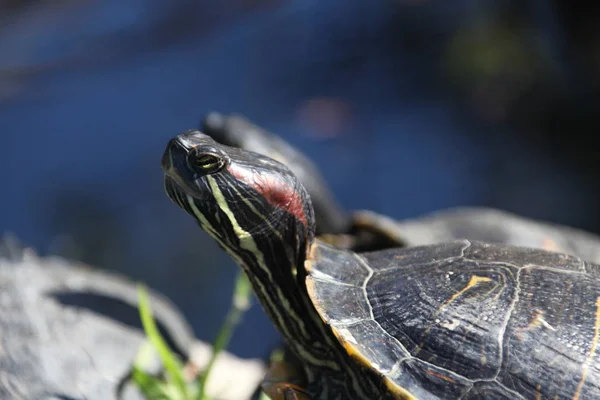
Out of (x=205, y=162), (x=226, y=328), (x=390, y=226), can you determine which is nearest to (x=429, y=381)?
(x=205, y=162)

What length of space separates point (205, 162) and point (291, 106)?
4.82 meters

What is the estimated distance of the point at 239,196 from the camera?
1304 mm

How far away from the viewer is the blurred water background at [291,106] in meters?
4.69

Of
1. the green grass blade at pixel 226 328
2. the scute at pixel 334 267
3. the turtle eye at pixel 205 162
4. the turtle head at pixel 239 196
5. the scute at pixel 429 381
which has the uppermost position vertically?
the turtle eye at pixel 205 162

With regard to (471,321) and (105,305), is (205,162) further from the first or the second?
(105,305)

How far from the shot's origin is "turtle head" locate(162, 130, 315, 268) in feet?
4.22

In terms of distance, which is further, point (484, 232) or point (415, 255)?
point (484, 232)

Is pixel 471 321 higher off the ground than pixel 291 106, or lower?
lower

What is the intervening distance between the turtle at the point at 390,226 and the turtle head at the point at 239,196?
998 mm

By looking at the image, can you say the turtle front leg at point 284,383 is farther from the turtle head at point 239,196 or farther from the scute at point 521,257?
the scute at point 521,257

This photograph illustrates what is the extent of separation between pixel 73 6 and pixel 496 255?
564 centimetres

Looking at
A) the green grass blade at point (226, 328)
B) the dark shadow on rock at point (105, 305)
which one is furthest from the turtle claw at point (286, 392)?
the dark shadow on rock at point (105, 305)

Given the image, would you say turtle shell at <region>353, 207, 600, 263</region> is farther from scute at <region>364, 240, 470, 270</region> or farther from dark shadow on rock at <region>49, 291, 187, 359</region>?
dark shadow on rock at <region>49, 291, 187, 359</region>

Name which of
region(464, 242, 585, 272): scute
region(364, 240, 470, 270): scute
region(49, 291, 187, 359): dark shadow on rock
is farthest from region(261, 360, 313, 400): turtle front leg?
region(49, 291, 187, 359): dark shadow on rock
